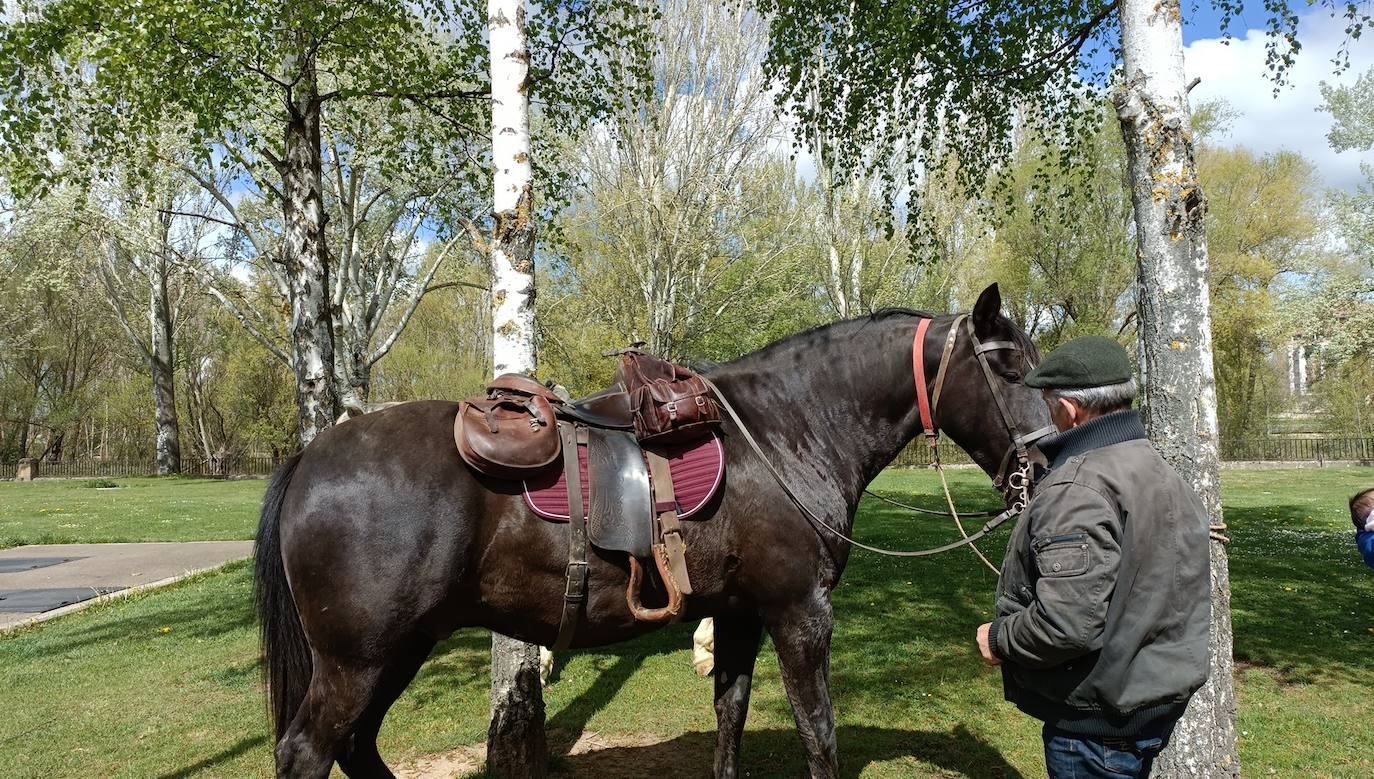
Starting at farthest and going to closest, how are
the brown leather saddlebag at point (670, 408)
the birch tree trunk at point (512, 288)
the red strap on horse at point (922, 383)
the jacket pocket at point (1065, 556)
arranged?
1. the birch tree trunk at point (512, 288)
2. the red strap on horse at point (922, 383)
3. the brown leather saddlebag at point (670, 408)
4. the jacket pocket at point (1065, 556)

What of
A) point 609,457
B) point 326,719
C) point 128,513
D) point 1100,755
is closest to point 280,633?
point 326,719

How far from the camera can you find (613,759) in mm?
4785

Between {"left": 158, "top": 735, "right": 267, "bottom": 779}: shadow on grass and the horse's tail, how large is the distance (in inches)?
81.0

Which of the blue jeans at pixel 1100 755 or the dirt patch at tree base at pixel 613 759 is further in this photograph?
the dirt patch at tree base at pixel 613 759

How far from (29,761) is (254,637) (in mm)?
3046

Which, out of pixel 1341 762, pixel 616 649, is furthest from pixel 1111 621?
pixel 616 649

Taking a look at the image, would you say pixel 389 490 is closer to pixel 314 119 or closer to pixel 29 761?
pixel 29 761

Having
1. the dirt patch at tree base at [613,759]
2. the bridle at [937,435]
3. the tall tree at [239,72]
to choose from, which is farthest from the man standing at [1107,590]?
the tall tree at [239,72]

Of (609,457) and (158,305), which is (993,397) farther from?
(158,305)

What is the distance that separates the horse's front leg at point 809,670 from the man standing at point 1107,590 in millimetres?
1157

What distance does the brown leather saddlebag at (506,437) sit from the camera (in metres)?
3.05

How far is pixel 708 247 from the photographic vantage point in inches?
906

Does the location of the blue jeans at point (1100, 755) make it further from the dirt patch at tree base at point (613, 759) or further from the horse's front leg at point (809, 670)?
the dirt patch at tree base at point (613, 759)

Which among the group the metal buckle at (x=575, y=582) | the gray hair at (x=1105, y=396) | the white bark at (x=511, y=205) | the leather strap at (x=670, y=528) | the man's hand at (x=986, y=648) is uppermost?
the white bark at (x=511, y=205)
